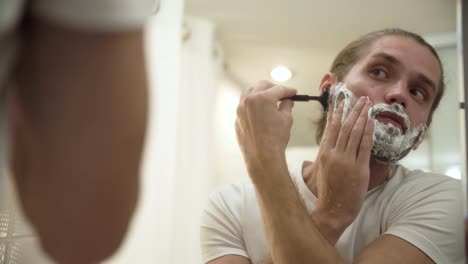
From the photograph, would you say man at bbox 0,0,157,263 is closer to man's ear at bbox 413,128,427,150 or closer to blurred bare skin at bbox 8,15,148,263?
blurred bare skin at bbox 8,15,148,263

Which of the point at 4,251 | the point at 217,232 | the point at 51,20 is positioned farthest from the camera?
the point at 217,232

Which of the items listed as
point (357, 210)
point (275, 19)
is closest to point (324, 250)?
point (357, 210)

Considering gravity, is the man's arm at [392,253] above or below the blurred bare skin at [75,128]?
below

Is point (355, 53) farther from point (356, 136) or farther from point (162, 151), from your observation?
point (162, 151)

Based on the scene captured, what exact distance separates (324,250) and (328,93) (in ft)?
0.70

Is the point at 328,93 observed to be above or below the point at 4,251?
above

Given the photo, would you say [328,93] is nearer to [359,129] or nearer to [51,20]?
[359,129]

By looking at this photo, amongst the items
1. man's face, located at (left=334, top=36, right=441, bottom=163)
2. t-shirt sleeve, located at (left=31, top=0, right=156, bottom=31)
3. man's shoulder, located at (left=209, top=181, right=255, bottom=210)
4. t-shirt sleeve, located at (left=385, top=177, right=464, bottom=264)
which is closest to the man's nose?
A: man's face, located at (left=334, top=36, right=441, bottom=163)

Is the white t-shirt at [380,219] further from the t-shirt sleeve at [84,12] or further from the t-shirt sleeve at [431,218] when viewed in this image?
the t-shirt sleeve at [84,12]

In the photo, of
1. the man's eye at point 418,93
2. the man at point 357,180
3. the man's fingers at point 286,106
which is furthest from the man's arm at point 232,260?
the man's eye at point 418,93

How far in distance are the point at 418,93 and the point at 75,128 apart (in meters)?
0.41

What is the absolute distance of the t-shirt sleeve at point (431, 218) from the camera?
0.45 metres

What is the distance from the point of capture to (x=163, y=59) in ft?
1.76

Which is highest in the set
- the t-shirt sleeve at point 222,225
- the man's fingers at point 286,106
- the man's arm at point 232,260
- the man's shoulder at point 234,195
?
the man's fingers at point 286,106
